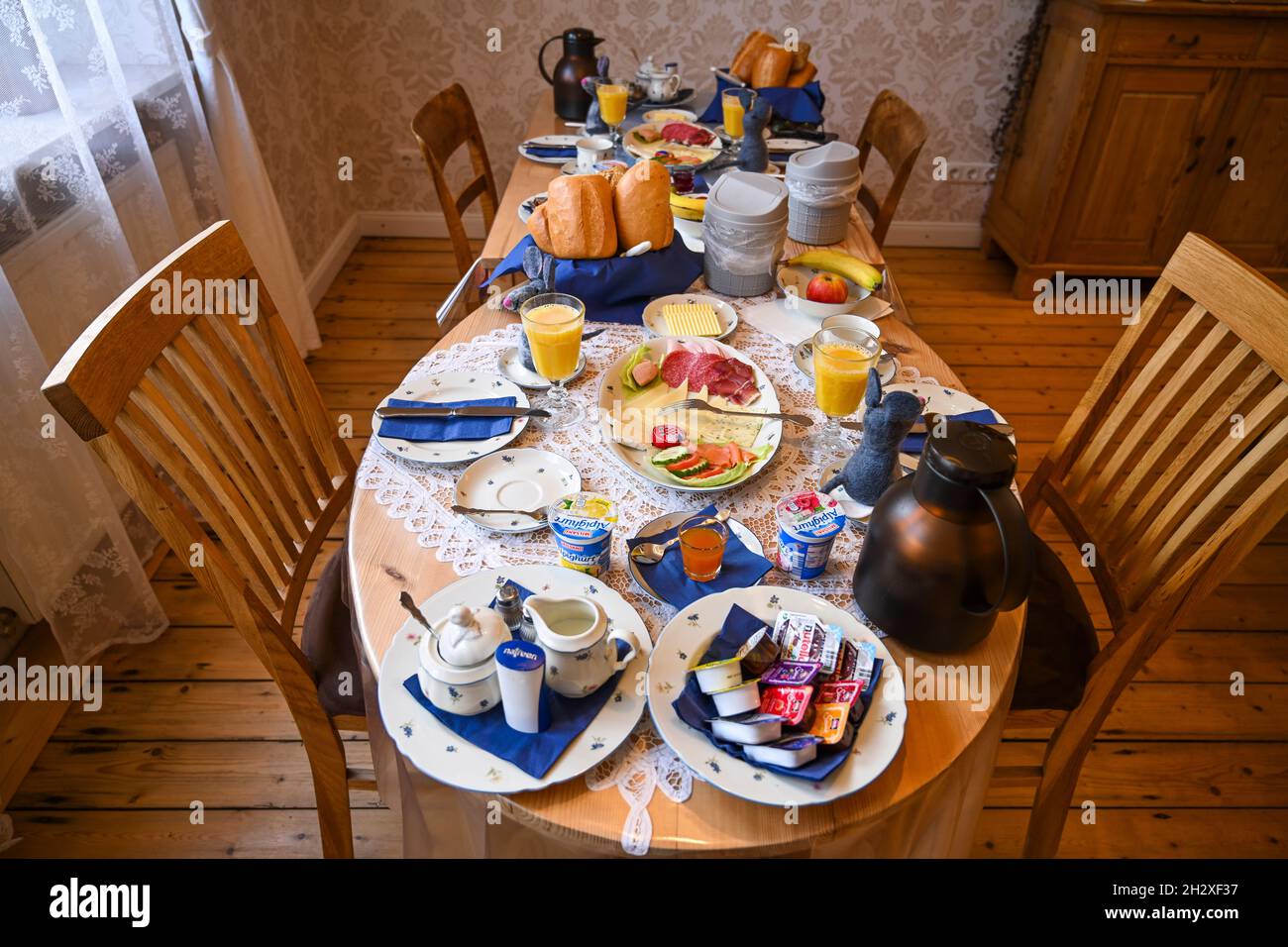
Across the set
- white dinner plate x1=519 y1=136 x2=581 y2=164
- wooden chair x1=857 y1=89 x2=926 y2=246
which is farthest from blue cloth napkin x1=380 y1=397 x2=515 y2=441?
wooden chair x1=857 y1=89 x2=926 y2=246

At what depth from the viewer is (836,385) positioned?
127 centimetres

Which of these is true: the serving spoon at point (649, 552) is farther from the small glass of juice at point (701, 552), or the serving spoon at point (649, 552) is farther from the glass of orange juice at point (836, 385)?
the glass of orange juice at point (836, 385)

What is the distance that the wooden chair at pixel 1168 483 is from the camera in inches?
43.5

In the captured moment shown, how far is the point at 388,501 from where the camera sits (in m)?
1.14

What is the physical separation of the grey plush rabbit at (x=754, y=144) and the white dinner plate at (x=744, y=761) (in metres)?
1.37

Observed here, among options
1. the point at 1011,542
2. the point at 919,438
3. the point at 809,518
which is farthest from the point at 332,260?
the point at 1011,542

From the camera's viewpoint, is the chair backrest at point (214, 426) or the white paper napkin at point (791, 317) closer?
the chair backrest at point (214, 426)

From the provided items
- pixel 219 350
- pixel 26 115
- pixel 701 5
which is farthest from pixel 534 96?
pixel 219 350

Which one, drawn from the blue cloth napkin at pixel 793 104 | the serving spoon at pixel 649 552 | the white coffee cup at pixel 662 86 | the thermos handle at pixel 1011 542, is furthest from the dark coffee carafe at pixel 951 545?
the white coffee cup at pixel 662 86

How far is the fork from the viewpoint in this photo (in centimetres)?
129

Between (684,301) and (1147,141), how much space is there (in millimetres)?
2449

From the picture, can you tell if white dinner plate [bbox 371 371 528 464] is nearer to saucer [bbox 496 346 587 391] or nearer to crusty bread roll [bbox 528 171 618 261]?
saucer [bbox 496 346 587 391]

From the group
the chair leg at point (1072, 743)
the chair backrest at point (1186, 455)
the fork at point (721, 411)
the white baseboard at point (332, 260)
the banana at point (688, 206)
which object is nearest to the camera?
the chair backrest at point (1186, 455)
